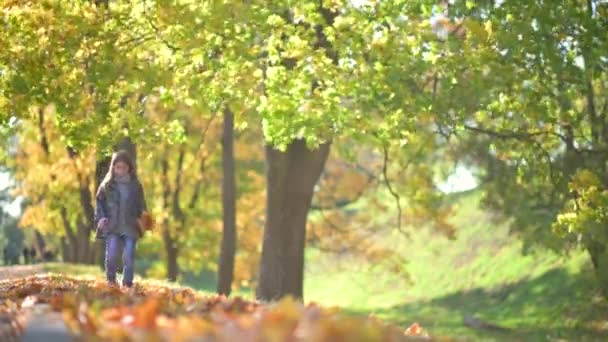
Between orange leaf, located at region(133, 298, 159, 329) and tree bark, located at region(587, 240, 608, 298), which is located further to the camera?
tree bark, located at region(587, 240, 608, 298)

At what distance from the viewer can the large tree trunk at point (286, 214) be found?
19094mm

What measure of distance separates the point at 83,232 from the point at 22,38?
23575 mm

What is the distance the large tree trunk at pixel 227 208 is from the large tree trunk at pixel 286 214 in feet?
9.76

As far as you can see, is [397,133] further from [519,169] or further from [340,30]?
[519,169]

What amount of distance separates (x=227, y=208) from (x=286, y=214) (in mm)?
3518

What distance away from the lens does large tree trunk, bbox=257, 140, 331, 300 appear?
19094 mm

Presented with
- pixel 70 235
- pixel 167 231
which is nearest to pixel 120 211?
pixel 167 231

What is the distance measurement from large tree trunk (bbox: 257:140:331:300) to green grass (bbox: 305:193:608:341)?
8.60 metres

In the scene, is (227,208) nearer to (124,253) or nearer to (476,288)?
(124,253)

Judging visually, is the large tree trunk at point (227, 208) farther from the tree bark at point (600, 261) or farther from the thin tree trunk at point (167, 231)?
the thin tree trunk at point (167, 231)

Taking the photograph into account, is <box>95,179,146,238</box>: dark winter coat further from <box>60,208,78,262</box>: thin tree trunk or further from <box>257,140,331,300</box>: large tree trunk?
<box>60,208,78,262</box>: thin tree trunk

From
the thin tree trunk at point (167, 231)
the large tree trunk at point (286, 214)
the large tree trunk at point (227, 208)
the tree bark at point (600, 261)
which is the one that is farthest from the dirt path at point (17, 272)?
the tree bark at point (600, 261)

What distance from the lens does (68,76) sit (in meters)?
15.9

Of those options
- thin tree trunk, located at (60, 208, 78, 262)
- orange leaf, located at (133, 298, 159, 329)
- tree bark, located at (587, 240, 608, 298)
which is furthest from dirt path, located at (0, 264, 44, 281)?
orange leaf, located at (133, 298, 159, 329)
